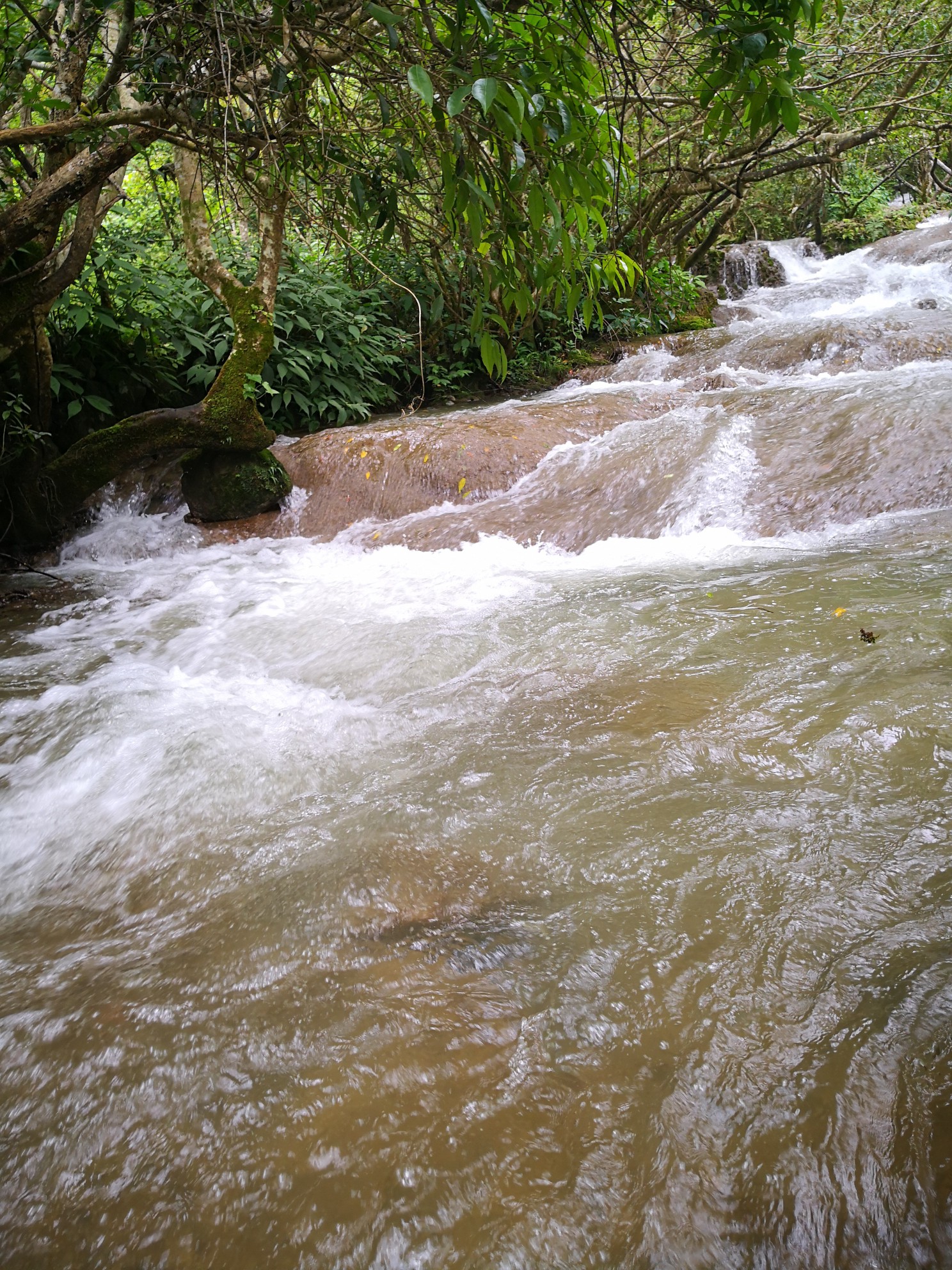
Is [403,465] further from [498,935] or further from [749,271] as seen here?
[749,271]

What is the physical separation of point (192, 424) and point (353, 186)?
406 cm

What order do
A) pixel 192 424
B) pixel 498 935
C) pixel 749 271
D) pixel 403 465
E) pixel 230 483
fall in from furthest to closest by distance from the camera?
pixel 749 271, pixel 403 465, pixel 230 483, pixel 192 424, pixel 498 935

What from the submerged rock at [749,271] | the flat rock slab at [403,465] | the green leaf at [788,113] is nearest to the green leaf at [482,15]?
the green leaf at [788,113]

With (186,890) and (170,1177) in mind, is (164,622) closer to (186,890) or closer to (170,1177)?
(186,890)

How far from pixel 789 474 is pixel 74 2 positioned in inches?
170

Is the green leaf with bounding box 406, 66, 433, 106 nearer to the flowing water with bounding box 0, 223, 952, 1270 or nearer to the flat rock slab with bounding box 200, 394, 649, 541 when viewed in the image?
Result: the flowing water with bounding box 0, 223, 952, 1270

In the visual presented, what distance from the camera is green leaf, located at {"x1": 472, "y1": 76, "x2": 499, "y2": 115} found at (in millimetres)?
1146

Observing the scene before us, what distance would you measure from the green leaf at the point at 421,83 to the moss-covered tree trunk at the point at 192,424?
4.75 metres

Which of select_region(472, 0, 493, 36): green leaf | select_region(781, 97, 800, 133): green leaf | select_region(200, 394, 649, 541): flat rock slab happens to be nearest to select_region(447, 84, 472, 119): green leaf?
select_region(472, 0, 493, 36): green leaf

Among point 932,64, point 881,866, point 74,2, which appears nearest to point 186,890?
point 881,866

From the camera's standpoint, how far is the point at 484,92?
115 cm

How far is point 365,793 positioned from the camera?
2.21 meters

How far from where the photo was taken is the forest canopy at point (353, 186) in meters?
1.53

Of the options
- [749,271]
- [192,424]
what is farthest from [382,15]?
[749,271]
